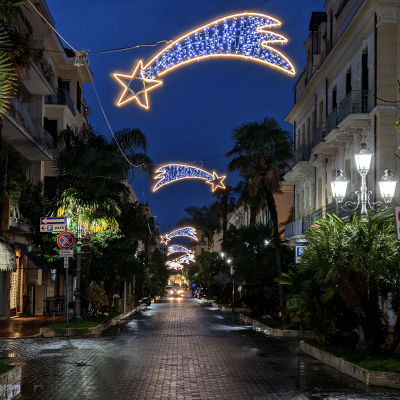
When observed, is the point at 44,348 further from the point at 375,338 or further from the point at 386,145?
the point at 386,145

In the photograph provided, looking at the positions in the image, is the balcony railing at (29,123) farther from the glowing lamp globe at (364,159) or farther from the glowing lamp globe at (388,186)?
the glowing lamp globe at (388,186)

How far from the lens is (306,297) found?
54.5 feet

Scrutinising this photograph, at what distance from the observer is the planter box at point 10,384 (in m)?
10.0

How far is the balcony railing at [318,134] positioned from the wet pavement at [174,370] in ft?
51.4

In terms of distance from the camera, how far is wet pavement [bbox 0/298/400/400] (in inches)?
423

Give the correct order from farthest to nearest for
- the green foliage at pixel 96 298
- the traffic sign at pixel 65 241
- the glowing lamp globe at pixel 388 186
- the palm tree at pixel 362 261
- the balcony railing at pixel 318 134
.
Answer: the balcony railing at pixel 318 134 → the green foliage at pixel 96 298 → the traffic sign at pixel 65 241 → the glowing lamp globe at pixel 388 186 → the palm tree at pixel 362 261

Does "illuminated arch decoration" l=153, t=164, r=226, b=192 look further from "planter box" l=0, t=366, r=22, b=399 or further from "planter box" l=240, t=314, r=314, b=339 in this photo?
"planter box" l=0, t=366, r=22, b=399

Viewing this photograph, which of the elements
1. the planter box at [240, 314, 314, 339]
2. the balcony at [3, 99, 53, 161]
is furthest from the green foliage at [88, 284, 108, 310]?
the balcony at [3, 99, 53, 161]

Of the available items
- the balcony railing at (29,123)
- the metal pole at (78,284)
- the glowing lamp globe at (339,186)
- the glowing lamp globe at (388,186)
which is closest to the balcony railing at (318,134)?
the balcony railing at (29,123)

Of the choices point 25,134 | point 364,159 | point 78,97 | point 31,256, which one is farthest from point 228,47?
point 78,97

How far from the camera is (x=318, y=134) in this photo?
34.5 m

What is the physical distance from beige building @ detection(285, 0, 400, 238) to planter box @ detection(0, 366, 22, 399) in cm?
1500

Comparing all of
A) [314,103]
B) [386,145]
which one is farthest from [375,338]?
[314,103]

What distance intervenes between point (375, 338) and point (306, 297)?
2957mm
